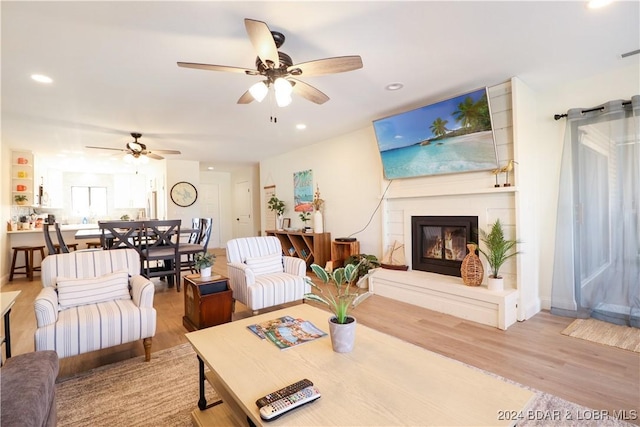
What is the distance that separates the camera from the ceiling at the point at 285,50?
1909 mm

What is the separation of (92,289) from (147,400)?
1081mm

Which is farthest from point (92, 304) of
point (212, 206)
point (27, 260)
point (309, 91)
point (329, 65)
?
point (212, 206)

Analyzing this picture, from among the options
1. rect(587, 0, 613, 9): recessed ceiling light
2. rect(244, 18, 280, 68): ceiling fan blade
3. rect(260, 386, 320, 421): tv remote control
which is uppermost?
rect(587, 0, 613, 9): recessed ceiling light

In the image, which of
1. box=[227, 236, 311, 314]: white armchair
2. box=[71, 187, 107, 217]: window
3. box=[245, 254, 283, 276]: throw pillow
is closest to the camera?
box=[227, 236, 311, 314]: white armchair

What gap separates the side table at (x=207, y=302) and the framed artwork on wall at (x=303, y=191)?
3.09 m

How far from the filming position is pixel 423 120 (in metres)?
3.52

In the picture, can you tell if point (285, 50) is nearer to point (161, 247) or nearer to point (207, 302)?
point (207, 302)

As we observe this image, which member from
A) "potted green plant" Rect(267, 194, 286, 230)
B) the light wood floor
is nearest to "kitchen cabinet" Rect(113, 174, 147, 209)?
"potted green plant" Rect(267, 194, 286, 230)

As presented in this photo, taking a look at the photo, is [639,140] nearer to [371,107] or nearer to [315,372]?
[371,107]

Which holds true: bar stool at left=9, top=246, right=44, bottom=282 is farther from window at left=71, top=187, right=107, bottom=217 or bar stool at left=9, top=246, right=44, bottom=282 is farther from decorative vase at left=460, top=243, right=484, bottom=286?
decorative vase at left=460, top=243, right=484, bottom=286

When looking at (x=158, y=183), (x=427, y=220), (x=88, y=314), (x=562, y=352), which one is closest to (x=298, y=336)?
(x=88, y=314)

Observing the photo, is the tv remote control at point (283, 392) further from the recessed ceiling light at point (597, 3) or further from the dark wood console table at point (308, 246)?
the dark wood console table at point (308, 246)

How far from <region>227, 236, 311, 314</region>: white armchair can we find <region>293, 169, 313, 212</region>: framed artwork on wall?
224 centimetres

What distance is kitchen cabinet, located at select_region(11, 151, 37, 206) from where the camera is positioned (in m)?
5.49
